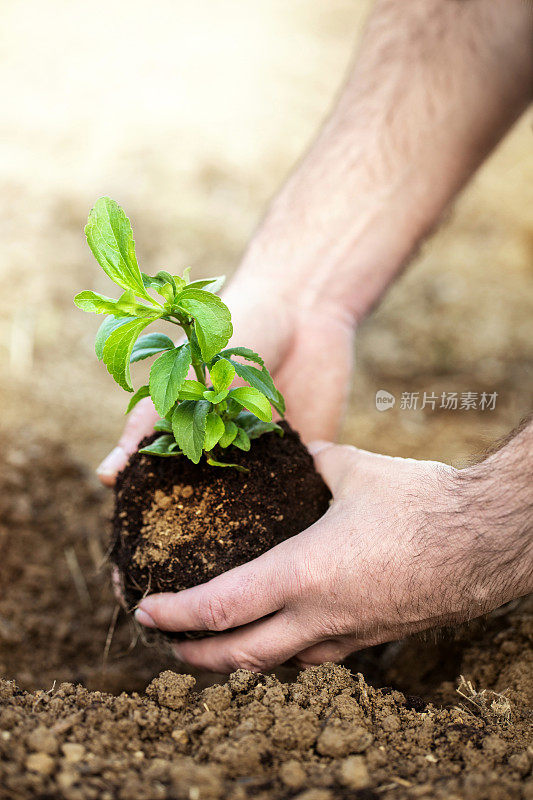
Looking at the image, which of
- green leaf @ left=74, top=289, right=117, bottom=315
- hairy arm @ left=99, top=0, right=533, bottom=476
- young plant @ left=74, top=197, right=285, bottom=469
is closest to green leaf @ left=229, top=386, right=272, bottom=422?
young plant @ left=74, top=197, right=285, bottom=469

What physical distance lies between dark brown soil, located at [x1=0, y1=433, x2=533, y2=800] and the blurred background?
0.55 metres

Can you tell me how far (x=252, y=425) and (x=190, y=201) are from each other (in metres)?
3.12

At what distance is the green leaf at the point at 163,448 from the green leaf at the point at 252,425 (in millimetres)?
176

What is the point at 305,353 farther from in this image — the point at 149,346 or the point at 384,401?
the point at 384,401

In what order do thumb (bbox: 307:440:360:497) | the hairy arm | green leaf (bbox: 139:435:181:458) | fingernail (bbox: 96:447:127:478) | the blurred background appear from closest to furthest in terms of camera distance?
green leaf (bbox: 139:435:181:458) < thumb (bbox: 307:440:360:497) < fingernail (bbox: 96:447:127:478) < the hairy arm < the blurred background

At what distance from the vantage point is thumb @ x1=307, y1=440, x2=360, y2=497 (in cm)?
176

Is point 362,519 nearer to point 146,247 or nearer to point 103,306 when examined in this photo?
point 103,306

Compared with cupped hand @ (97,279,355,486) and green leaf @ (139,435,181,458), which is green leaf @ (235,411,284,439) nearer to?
green leaf @ (139,435,181,458)

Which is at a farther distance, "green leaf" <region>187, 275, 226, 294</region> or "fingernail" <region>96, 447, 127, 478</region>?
"fingernail" <region>96, 447, 127, 478</region>

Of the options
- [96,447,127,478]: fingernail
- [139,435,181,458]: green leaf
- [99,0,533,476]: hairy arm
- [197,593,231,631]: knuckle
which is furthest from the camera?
[99,0,533,476]: hairy arm

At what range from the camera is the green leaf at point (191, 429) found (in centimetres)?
150

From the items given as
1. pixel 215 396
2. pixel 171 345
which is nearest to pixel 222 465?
pixel 215 396

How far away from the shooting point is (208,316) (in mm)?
1386

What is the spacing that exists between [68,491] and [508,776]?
1883mm
